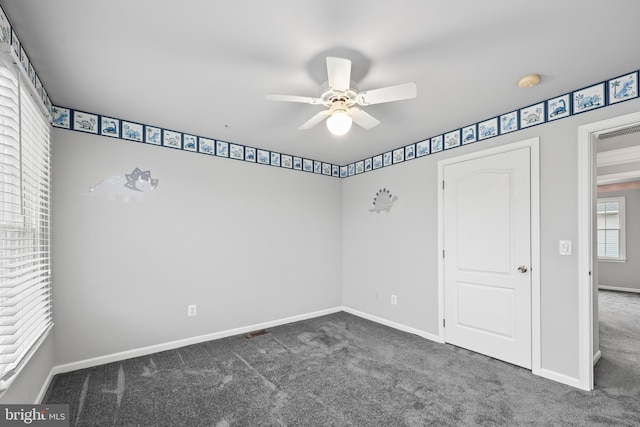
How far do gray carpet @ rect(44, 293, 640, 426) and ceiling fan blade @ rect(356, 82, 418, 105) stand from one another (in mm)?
2178

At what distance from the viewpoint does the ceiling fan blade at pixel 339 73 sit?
65.0 inches

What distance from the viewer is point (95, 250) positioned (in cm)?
287

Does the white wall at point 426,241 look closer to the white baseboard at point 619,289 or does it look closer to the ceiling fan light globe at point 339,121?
the ceiling fan light globe at point 339,121

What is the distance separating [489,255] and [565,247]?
2.10 feet

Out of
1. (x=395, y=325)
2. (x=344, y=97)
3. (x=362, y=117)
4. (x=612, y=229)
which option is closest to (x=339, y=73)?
(x=344, y=97)

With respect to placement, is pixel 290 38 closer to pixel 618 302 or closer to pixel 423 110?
pixel 423 110

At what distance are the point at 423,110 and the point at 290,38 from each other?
5.04 feet

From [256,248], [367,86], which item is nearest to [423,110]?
[367,86]

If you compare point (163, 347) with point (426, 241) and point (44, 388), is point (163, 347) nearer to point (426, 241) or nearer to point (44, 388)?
point (44, 388)

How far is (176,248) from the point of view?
3.32 meters

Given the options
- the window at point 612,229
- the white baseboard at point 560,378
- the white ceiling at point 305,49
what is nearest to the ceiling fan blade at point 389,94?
the white ceiling at point 305,49

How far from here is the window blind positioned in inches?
65.1

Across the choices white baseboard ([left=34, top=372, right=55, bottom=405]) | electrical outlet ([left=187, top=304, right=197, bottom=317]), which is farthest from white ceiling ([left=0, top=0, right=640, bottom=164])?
white baseboard ([left=34, top=372, right=55, bottom=405])

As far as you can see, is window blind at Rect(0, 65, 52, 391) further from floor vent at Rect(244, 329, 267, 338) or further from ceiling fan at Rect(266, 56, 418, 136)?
floor vent at Rect(244, 329, 267, 338)
